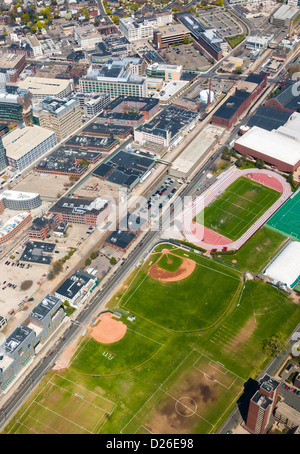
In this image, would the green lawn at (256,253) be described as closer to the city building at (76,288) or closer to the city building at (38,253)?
the city building at (76,288)

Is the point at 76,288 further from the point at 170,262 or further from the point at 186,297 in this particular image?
the point at 186,297

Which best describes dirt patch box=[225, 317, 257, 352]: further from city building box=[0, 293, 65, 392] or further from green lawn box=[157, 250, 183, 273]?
city building box=[0, 293, 65, 392]

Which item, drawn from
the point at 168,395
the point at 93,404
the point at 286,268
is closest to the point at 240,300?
the point at 286,268

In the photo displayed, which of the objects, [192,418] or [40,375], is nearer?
[192,418]

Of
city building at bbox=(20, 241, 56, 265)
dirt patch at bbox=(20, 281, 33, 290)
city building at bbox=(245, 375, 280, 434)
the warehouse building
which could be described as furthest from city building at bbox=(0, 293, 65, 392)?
the warehouse building

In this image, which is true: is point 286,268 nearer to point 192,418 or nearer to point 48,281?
point 192,418
